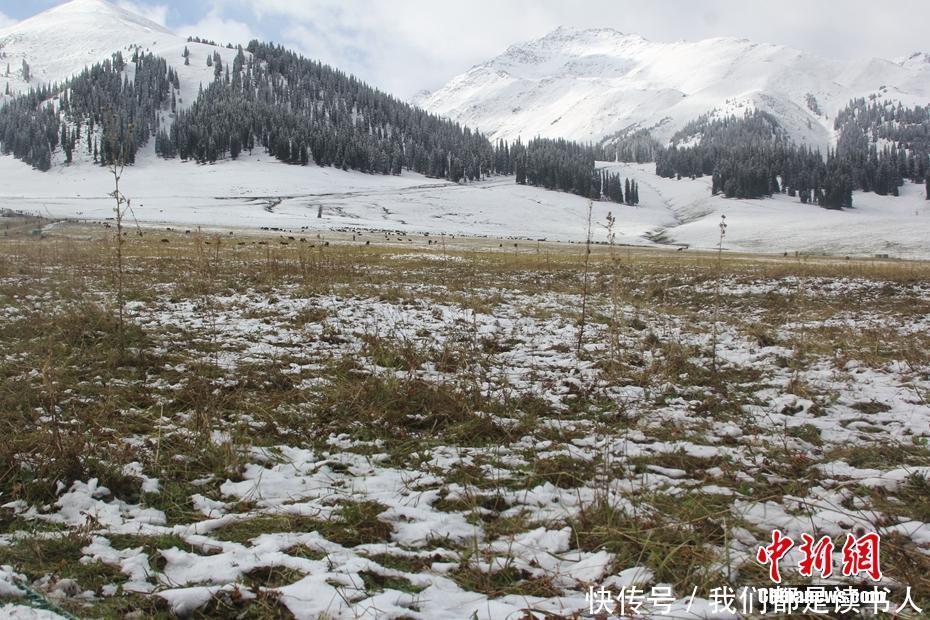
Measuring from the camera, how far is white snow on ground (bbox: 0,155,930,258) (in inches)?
2874

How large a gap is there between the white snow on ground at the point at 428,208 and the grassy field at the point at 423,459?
198 feet

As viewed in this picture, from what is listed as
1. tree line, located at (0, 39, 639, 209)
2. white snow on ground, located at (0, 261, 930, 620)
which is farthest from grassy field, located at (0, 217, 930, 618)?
tree line, located at (0, 39, 639, 209)

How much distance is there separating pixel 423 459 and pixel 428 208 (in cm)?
10530

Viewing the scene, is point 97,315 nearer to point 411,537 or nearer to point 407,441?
point 407,441

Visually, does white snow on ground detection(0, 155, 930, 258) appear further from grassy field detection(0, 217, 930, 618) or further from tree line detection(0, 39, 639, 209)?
grassy field detection(0, 217, 930, 618)

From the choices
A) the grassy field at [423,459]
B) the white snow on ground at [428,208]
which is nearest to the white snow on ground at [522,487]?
the grassy field at [423,459]

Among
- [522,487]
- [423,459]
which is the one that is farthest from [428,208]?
[522,487]

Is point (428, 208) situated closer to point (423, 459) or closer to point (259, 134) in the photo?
point (259, 134)

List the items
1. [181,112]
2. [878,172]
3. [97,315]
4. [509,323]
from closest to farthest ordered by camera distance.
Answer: [97,315], [509,323], [878,172], [181,112]

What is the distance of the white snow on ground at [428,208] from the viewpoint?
73.0 meters

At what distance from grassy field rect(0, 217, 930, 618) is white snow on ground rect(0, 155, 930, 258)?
6050 centimetres

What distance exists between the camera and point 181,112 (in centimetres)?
17050

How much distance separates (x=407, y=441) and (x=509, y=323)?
5733mm

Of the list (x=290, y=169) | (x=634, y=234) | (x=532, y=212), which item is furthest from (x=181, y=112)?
(x=634, y=234)
